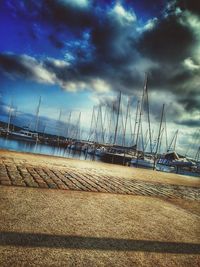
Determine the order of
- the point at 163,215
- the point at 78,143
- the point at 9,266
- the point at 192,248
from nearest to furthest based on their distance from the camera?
the point at 9,266, the point at 192,248, the point at 163,215, the point at 78,143

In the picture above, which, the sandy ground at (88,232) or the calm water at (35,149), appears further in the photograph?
the calm water at (35,149)

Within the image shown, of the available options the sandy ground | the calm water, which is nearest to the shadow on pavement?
the sandy ground

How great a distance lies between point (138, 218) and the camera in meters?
3.43

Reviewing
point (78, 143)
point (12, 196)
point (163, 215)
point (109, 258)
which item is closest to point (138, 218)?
point (163, 215)

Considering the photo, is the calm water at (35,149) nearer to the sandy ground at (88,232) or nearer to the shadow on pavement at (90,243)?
the sandy ground at (88,232)

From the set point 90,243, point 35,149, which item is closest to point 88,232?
point 90,243

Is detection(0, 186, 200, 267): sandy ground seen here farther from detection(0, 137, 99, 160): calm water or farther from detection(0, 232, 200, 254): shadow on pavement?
detection(0, 137, 99, 160): calm water

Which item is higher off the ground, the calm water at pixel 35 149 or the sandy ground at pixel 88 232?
the sandy ground at pixel 88 232

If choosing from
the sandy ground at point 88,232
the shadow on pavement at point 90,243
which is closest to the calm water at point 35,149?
the sandy ground at point 88,232

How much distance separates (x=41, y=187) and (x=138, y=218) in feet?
6.46

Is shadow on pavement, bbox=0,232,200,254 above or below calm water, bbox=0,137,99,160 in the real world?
above

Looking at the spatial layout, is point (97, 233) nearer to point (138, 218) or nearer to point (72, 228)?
point (72, 228)

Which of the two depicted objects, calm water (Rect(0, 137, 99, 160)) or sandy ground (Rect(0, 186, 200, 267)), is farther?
calm water (Rect(0, 137, 99, 160))

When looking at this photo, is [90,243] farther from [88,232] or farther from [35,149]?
[35,149]
